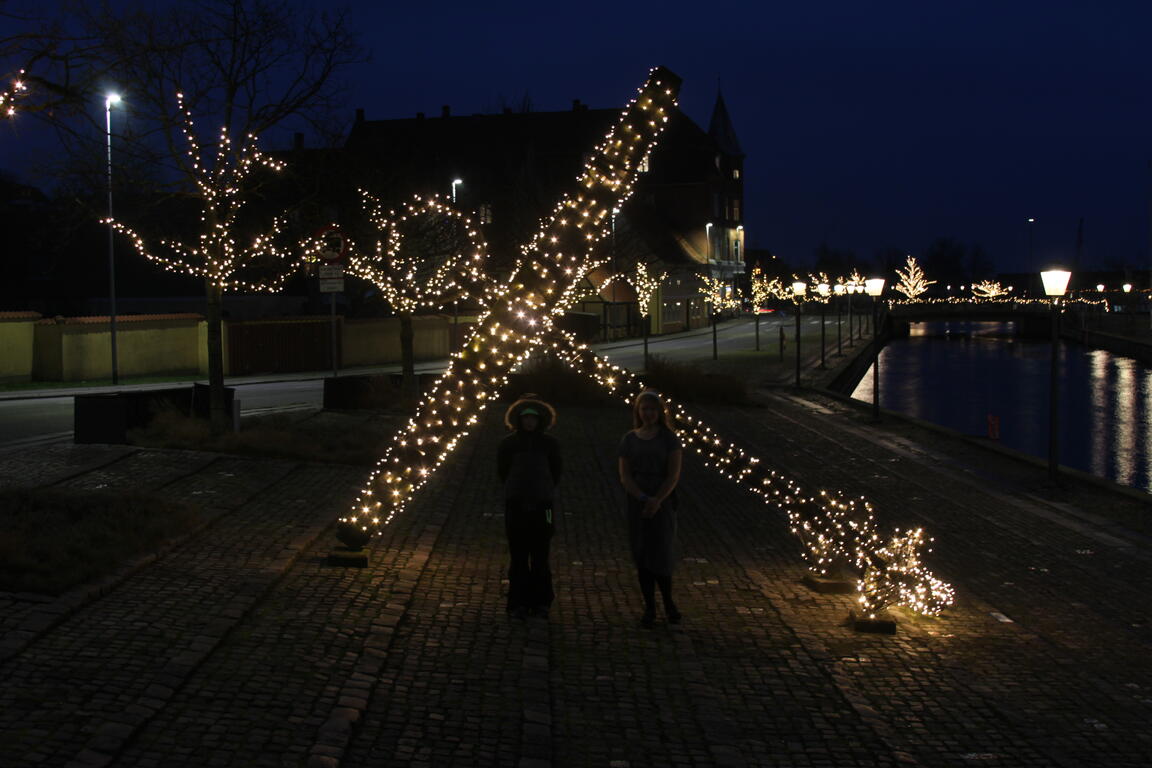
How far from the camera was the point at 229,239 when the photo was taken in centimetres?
1645

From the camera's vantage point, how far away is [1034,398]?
46781mm

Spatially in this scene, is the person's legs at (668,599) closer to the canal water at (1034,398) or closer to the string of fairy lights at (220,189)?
the string of fairy lights at (220,189)

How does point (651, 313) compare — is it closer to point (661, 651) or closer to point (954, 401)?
point (954, 401)

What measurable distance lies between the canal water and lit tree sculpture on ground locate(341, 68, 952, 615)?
14.6 m

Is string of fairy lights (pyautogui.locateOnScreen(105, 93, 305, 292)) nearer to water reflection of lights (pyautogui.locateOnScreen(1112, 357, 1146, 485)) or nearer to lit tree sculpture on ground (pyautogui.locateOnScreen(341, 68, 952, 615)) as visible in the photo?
lit tree sculpture on ground (pyautogui.locateOnScreen(341, 68, 952, 615))

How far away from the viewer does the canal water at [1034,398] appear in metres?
30.7

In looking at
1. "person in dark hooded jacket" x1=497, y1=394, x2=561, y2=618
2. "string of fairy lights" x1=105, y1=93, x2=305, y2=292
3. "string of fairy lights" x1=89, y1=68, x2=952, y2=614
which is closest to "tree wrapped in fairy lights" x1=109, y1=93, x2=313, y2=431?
"string of fairy lights" x1=105, y1=93, x2=305, y2=292

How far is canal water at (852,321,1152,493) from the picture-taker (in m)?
30.7

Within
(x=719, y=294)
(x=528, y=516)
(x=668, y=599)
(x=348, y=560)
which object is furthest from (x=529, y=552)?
(x=719, y=294)

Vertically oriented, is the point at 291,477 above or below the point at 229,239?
below

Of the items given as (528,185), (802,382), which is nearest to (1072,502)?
(802,382)

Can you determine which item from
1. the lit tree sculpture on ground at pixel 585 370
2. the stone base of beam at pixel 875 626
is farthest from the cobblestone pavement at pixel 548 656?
the lit tree sculpture on ground at pixel 585 370

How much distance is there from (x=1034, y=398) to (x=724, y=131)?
229ft

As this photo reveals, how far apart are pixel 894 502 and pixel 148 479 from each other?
862 cm
